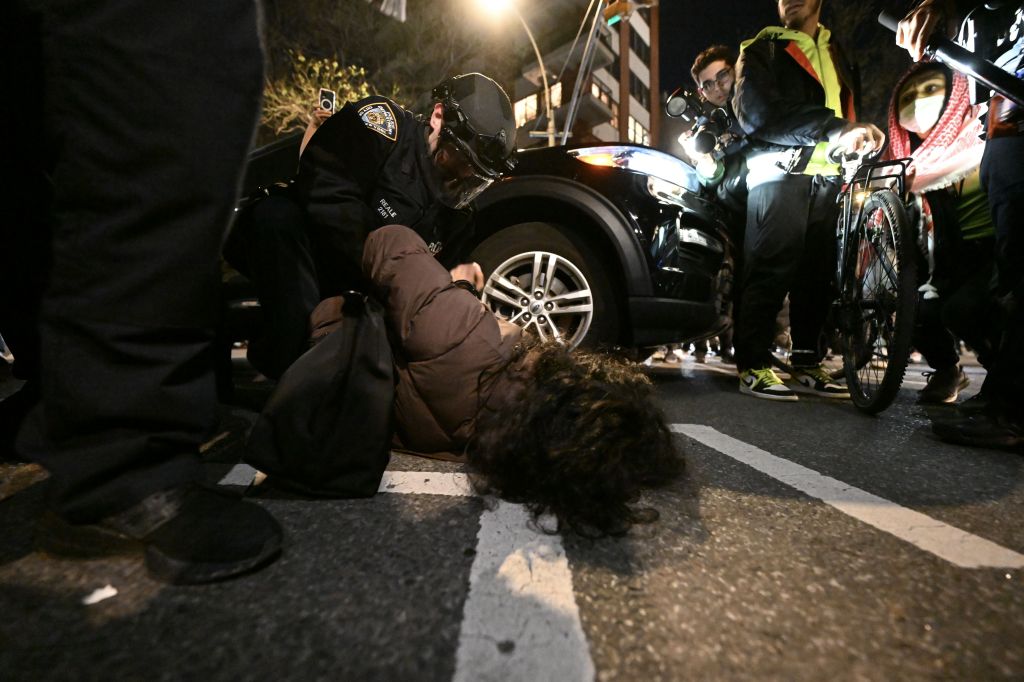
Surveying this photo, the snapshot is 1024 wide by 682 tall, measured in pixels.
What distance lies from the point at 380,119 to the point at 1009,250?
114 inches

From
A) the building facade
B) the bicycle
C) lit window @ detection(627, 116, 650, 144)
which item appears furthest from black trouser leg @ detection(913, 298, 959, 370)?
lit window @ detection(627, 116, 650, 144)

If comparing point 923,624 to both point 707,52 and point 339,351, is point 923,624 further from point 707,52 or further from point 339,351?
point 707,52

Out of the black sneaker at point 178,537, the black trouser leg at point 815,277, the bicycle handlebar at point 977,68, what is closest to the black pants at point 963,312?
the black trouser leg at point 815,277

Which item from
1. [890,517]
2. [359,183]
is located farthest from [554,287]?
[890,517]

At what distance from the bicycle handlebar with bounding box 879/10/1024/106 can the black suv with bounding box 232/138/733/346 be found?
121 centimetres

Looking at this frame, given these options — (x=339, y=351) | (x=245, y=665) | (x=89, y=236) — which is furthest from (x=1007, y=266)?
(x=89, y=236)

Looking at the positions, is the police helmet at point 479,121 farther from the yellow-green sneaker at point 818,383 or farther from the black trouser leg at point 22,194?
the yellow-green sneaker at point 818,383

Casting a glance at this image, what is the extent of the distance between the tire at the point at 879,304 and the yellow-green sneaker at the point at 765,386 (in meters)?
0.36

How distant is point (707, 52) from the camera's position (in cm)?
400

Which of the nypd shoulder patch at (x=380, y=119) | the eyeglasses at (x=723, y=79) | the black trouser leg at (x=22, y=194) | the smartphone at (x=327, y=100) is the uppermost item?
the eyeglasses at (x=723, y=79)

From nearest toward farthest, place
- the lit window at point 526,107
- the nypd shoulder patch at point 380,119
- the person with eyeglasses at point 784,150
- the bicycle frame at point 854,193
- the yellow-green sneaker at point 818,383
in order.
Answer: the nypd shoulder patch at point 380,119
the bicycle frame at point 854,193
the person with eyeglasses at point 784,150
the yellow-green sneaker at point 818,383
the lit window at point 526,107

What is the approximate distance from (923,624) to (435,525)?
95 centimetres

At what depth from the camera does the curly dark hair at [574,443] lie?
116 centimetres

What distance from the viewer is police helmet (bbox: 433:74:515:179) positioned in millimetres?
2365
